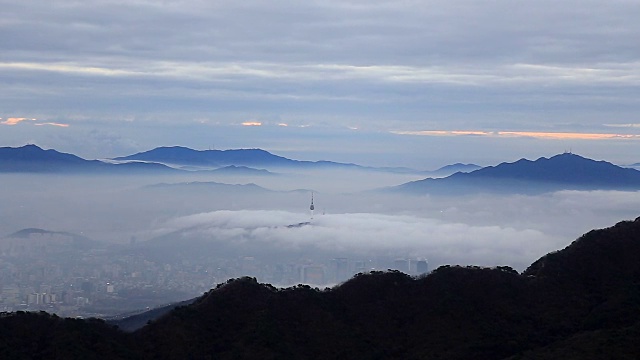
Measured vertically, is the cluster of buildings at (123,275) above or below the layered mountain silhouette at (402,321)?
below

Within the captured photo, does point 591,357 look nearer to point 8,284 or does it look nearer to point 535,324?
point 535,324

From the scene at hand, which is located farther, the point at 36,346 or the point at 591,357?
the point at 36,346

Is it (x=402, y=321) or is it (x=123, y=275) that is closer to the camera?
(x=402, y=321)

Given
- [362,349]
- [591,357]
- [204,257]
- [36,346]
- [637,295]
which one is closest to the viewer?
[591,357]

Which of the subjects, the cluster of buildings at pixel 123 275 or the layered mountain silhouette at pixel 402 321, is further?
the cluster of buildings at pixel 123 275

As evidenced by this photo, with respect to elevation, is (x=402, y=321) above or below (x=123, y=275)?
above

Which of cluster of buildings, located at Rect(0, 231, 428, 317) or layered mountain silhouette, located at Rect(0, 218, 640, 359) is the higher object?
layered mountain silhouette, located at Rect(0, 218, 640, 359)

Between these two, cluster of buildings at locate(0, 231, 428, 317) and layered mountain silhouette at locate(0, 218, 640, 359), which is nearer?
layered mountain silhouette at locate(0, 218, 640, 359)

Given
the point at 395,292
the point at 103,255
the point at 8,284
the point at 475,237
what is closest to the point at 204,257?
the point at 103,255
